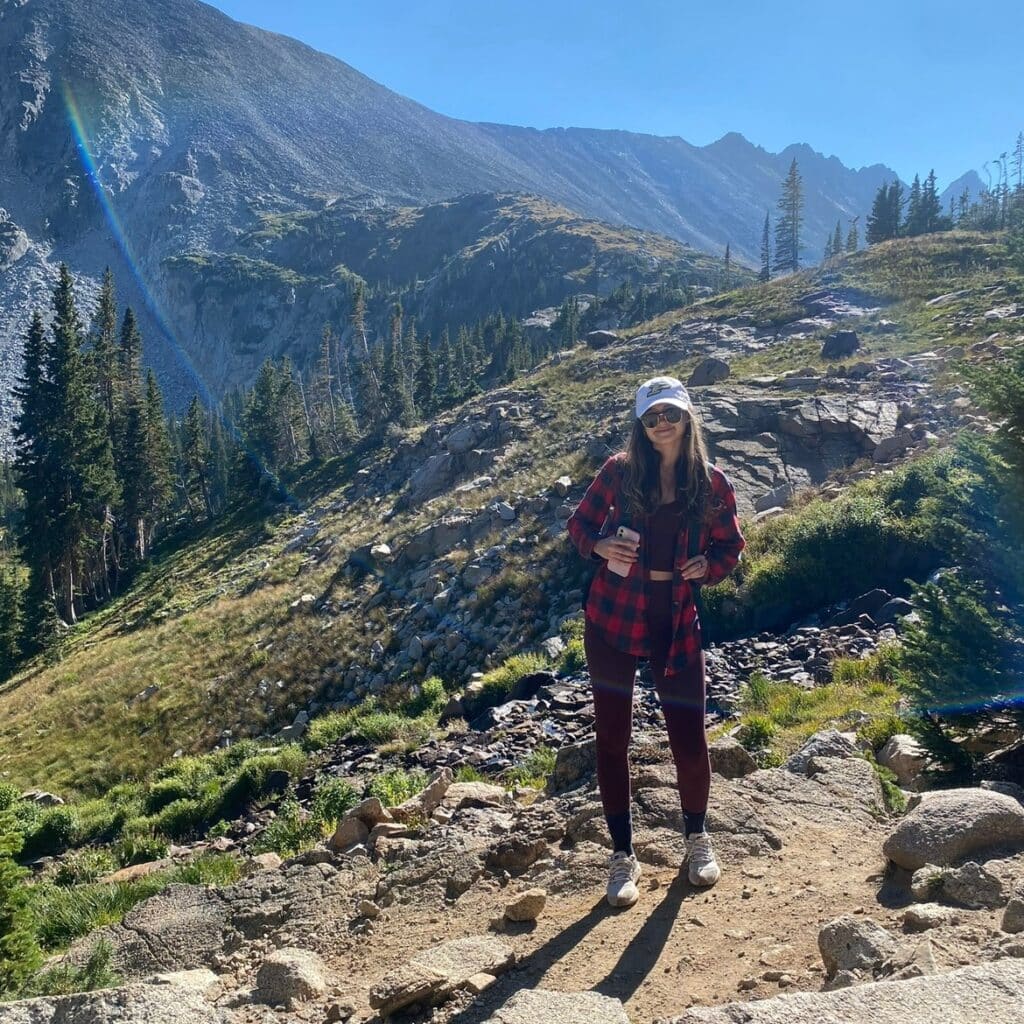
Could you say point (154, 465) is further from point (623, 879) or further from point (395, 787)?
point (623, 879)

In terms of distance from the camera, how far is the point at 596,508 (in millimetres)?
3604

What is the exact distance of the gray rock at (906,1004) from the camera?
1929mm

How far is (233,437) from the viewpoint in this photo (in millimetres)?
86812

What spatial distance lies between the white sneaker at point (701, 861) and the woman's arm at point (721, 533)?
4.05 feet

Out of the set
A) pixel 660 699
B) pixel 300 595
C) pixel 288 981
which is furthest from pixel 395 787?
pixel 300 595

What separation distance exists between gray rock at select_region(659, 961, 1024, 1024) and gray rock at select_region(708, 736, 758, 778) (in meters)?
2.78

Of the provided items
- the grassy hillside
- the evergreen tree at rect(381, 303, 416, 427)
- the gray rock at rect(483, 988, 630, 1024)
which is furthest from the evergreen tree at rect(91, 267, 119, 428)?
the gray rock at rect(483, 988, 630, 1024)

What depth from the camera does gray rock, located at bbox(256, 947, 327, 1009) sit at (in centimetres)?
319

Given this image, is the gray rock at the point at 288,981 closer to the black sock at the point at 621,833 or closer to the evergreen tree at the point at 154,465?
the black sock at the point at 621,833

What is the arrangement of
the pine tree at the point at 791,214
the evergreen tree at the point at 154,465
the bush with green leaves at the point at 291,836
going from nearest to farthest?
the bush with green leaves at the point at 291,836, the evergreen tree at the point at 154,465, the pine tree at the point at 791,214

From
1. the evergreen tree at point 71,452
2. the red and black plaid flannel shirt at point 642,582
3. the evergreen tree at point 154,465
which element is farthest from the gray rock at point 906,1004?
the evergreen tree at point 154,465

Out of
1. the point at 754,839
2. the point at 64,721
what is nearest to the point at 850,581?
the point at 754,839

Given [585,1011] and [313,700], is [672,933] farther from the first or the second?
[313,700]

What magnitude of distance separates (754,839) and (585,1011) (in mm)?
1714
